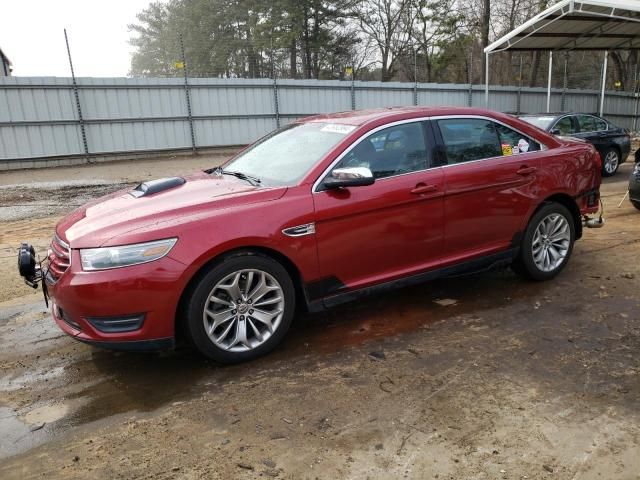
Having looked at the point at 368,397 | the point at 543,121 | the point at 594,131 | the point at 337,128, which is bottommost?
the point at 368,397

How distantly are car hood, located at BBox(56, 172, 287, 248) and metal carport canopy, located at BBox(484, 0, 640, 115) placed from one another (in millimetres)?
12656

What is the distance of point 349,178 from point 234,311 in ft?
3.89

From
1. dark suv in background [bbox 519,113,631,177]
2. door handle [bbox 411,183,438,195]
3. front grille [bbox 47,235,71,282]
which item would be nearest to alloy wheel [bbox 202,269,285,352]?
front grille [bbox 47,235,71,282]

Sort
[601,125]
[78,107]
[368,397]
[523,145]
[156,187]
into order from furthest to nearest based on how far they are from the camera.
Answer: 1. [78,107]
2. [601,125]
3. [523,145]
4. [156,187]
5. [368,397]

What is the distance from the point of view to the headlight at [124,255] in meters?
3.04

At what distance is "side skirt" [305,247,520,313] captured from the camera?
12.1 feet

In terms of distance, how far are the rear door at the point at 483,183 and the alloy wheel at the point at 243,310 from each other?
5.18 feet

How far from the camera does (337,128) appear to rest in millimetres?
4059

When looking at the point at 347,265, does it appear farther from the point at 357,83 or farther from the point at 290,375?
the point at 357,83

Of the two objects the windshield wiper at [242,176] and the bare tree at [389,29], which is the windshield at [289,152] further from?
the bare tree at [389,29]

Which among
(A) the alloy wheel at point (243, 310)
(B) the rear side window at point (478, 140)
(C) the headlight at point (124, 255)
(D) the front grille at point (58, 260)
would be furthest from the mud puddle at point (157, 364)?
(B) the rear side window at point (478, 140)

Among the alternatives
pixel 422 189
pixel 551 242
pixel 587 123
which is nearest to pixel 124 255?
pixel 422 189

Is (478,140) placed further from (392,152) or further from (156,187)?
(156,187)

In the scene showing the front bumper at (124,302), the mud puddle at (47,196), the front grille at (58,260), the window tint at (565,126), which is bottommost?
the mud puddle at (47,196)
